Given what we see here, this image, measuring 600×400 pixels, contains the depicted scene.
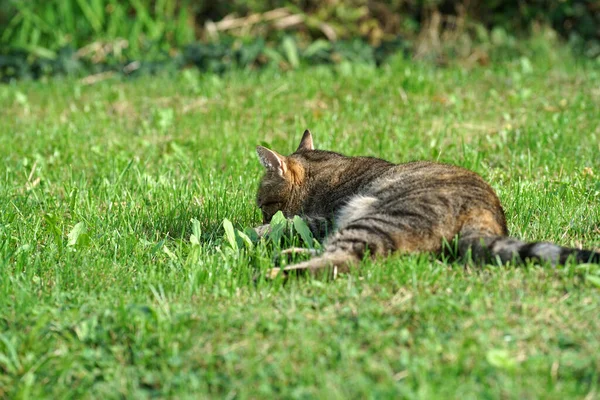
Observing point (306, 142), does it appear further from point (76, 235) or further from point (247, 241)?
point (76, 235)

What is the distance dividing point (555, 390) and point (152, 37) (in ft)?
30.3

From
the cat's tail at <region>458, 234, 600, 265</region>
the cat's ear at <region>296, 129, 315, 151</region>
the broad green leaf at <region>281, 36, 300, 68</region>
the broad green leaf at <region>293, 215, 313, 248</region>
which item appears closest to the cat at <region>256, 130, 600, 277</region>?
the cat's tail at <region>458, 234, 600, 265</region>

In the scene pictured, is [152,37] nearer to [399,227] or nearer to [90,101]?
[90,101]

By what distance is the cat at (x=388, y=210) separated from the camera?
13.2 feet

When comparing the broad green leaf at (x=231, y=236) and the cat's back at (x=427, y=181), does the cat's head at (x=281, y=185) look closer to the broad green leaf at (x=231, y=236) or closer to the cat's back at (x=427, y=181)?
the cat's back at (x=427, y=181)

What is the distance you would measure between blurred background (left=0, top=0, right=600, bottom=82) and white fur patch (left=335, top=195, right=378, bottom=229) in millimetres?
5247

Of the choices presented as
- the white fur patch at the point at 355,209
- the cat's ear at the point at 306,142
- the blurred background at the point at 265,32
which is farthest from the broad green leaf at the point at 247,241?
the blurred background at the point at 265,32

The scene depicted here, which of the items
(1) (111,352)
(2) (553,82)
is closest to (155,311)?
(1) (111,352)

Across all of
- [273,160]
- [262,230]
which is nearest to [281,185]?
[273,160]

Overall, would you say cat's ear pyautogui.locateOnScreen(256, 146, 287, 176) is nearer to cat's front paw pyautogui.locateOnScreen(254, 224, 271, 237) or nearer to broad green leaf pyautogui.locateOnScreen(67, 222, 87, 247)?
cat's front paw pyautogui.locateOnScreen(254, 224, 271, 237)

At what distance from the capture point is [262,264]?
4172mm

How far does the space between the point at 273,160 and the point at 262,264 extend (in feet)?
4.07

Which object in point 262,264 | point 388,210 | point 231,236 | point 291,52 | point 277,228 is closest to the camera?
point 262,264

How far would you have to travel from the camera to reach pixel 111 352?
3387 mm
